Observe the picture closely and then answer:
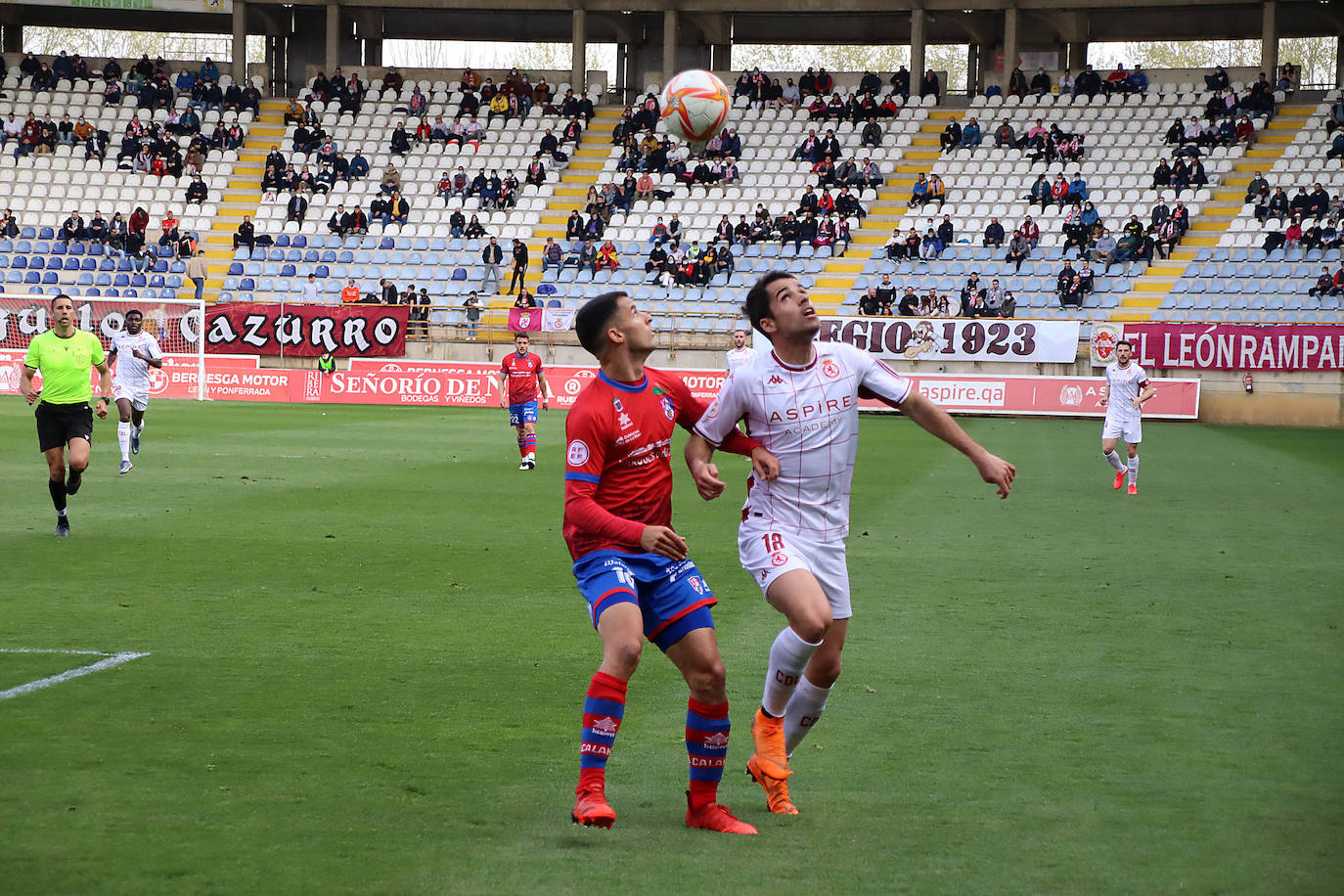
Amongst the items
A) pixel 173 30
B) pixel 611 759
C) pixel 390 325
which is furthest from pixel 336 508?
pixel 173 30

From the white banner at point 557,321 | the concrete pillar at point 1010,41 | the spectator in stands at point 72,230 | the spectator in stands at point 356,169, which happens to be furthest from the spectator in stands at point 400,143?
the concrete pillar at point 1010,41

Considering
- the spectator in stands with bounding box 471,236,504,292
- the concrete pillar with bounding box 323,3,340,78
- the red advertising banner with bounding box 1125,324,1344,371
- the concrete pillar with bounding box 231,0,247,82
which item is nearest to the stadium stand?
the spectator in stands with bounding box 471,236,504,292

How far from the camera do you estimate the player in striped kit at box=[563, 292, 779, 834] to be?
510 cm

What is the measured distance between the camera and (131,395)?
1994cm

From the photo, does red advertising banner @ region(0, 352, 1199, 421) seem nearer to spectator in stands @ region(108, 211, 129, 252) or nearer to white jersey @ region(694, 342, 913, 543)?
spectator in stands @ region(108, 211, 129, 252)

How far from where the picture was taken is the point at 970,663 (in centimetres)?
814

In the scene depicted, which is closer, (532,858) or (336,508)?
(532,858)

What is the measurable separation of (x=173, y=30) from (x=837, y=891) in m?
56.8

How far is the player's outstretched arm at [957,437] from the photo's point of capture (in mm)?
5566

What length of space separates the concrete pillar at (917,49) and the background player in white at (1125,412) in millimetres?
31083

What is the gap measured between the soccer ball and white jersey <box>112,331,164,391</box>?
7983 millimetres

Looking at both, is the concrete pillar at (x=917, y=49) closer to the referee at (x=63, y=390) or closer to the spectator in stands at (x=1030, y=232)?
the spectator in stands at (x=1030, y=232)

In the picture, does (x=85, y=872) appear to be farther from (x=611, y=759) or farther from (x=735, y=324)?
(x=735, y=324)

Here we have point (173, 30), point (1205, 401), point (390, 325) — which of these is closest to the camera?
point (1205, 401)
